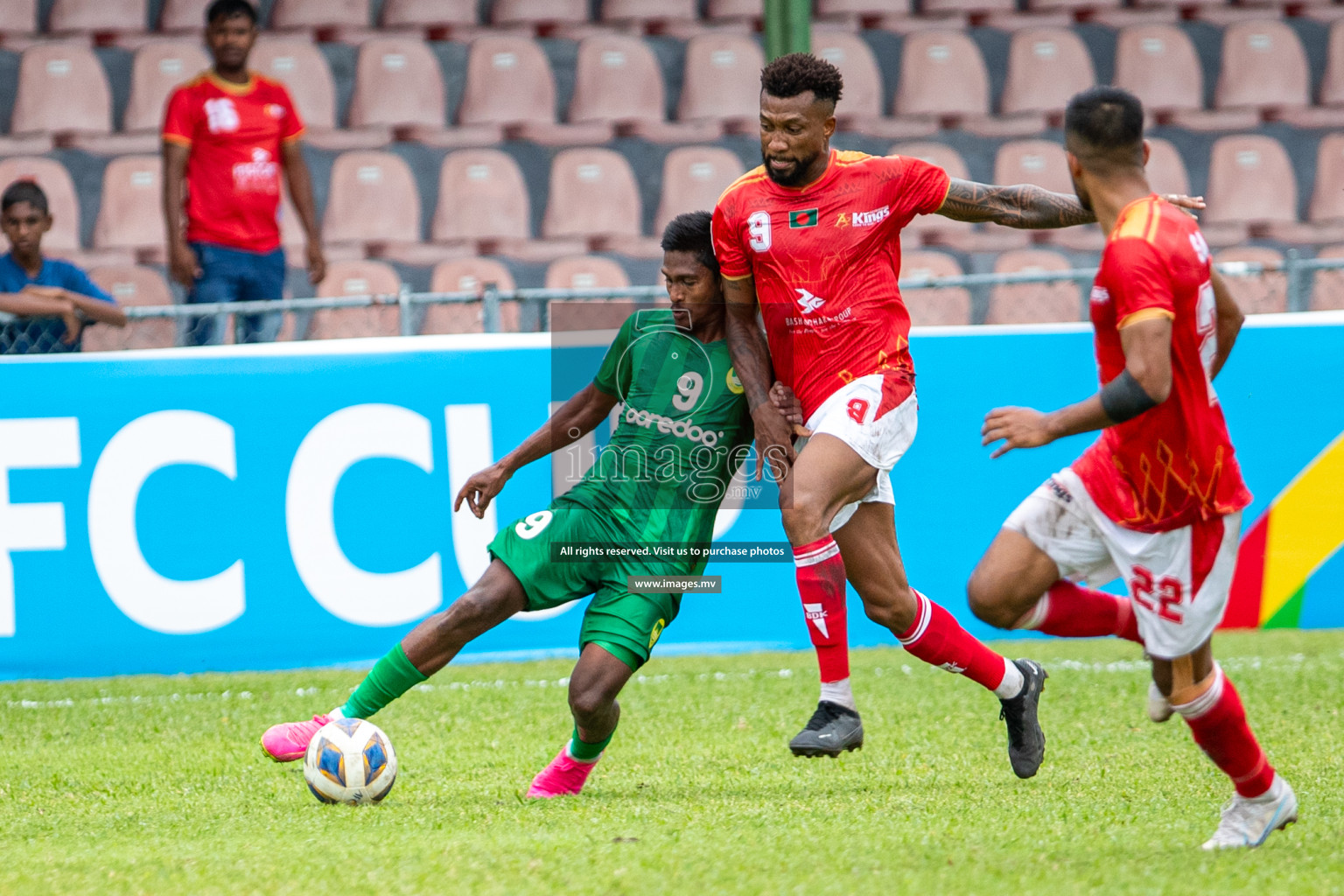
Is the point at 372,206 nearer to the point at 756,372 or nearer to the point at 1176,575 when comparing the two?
the point at 756,372

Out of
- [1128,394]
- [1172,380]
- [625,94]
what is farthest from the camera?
[625,94]

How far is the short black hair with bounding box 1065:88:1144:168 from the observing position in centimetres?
393

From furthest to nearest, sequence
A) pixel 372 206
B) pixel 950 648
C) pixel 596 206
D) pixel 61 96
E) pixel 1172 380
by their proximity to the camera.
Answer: pixel 596 206
pixel 61 96
pixel 372 206
pixel 950 648
pixel 1172 380

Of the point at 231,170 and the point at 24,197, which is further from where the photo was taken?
the point at 231,170

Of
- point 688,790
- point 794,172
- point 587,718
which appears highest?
point 794,172

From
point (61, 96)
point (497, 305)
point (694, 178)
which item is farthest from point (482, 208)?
point (497, 305)

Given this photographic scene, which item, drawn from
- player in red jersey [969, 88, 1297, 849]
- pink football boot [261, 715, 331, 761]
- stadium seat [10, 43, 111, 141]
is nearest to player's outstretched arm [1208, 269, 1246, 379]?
player in red jersey [969, 88, 1297, 849]

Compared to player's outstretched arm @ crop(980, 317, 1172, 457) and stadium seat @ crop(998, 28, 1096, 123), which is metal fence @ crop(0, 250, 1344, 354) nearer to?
player's outstretched arm @ crop(980, 317, 1172, 457)

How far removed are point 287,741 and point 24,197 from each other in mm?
4555

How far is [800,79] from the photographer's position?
16.7 ft

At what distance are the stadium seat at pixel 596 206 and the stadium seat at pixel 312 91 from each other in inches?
54.2

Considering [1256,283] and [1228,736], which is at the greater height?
[1256,283]

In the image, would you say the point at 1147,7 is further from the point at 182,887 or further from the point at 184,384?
the point at 182,887

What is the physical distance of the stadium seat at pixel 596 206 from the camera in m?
11.7
